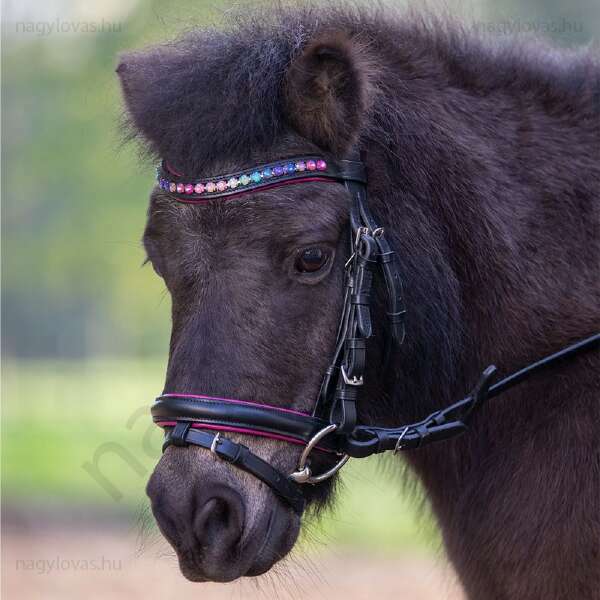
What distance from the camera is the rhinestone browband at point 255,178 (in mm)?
2891

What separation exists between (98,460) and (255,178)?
605 centimetres

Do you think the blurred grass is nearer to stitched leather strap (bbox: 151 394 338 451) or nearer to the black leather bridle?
the black leather bridle

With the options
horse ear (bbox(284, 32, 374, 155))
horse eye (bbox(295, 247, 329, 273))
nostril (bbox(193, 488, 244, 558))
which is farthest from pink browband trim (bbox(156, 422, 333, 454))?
horse ear (bbox(284, 32, 374, 155))

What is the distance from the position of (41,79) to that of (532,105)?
15.9 m

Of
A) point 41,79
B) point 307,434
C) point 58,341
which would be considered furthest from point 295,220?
point 58,341

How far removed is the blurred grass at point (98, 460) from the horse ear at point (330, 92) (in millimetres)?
1428

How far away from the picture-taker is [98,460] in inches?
327

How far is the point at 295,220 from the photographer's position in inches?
113

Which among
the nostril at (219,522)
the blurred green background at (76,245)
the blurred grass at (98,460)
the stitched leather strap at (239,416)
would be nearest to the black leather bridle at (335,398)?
the stitched leather strap at (239,416)

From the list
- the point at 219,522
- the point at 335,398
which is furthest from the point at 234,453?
the point at 335,398

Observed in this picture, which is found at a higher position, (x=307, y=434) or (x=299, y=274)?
(x=299, y=274)

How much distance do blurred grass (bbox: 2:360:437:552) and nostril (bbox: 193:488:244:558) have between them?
0.61m

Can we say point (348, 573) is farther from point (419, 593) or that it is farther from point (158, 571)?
point (158, 571)

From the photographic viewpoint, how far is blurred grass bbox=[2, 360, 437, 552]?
9805 mm
